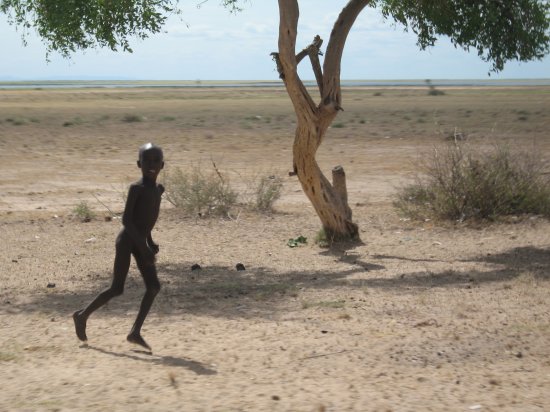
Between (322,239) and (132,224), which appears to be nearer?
(132,224)

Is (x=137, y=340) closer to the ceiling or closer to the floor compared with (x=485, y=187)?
closer to the floor

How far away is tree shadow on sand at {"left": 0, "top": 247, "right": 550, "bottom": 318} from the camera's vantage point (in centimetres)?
870

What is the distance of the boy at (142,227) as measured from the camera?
6711 mm

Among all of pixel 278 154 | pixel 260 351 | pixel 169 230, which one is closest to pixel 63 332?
pixel 260 351

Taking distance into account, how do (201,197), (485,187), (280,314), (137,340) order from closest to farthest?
(137,340), (280,314), (485,187), (201,197)

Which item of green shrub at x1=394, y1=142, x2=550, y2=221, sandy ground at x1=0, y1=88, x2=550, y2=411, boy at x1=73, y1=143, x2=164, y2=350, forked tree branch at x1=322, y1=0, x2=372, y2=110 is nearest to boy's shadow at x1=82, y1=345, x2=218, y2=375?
sandy ground at x1=0, y1=88, x2=550, y2=411

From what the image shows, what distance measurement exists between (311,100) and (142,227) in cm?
515

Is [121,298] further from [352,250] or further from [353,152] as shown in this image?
[353,152]

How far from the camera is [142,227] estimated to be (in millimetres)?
6809

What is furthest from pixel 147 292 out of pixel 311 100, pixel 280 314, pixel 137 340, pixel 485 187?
pixel 485 187

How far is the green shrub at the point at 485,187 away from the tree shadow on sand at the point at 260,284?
6.17ft

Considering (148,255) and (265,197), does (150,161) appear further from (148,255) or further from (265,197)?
(265,197)

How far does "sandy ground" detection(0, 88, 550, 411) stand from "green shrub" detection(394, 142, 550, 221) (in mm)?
250

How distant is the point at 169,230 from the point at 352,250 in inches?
119
